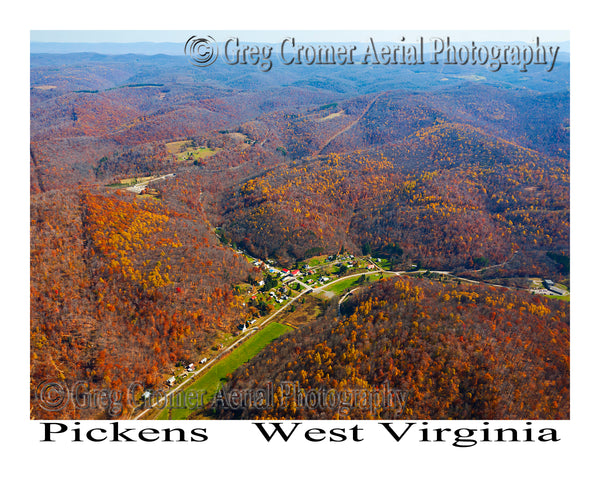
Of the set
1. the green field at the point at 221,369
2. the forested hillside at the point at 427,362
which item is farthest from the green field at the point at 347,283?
the green field at the point at 221,369

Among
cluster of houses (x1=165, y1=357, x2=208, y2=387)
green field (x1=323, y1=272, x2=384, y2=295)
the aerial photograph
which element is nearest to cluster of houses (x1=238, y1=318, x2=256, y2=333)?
the aerial photograph

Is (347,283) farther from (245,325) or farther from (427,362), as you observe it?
(427,362)

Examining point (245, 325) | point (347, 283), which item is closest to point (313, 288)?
point (347, 283)

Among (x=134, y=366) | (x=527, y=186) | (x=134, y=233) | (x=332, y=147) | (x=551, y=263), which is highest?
(x=332, y=147)

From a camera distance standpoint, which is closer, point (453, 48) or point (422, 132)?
point (453, 48)

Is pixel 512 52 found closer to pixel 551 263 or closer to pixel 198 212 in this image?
pixel 551 263

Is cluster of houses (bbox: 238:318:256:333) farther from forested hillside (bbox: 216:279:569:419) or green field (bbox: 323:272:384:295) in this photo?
green field (bbox: 323:272:384:295)

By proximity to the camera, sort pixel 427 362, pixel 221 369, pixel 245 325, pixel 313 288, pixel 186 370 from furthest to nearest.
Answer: pixel 313 288 < pixel 245 325 < pixel 221 369 < pixel 186 370 < pixel 427 362

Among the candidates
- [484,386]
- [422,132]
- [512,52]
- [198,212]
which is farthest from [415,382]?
[422,132]
